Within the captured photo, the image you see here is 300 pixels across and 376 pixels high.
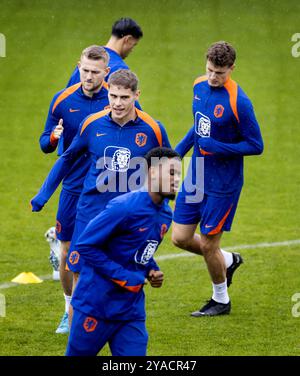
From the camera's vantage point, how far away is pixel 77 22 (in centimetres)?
2370

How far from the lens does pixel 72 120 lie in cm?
888

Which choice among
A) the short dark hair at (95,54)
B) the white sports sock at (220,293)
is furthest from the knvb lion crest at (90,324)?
the white sports sock at (220,293)

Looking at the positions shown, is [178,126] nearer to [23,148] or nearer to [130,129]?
[23,148]

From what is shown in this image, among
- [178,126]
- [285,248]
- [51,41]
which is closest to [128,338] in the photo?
[285,248]

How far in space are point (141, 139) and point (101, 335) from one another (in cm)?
195

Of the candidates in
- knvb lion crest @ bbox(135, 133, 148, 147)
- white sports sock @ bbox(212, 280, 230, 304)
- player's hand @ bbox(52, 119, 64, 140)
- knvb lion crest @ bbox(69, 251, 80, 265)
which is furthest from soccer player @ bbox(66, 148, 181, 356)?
white sports sock @ bbox(212, 280, 230, 304)

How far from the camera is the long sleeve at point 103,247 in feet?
21.6

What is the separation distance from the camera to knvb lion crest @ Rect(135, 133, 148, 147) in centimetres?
815

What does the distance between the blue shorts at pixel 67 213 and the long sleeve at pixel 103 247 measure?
2.31 metres

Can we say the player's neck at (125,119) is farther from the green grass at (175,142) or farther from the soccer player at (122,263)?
the green grass at (175,142)

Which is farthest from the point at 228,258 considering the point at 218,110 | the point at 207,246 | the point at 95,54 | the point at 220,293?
the point at 95,54

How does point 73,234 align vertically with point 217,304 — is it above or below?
above

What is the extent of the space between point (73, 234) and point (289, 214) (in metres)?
5.82

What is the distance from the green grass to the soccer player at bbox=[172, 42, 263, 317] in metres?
0.62
